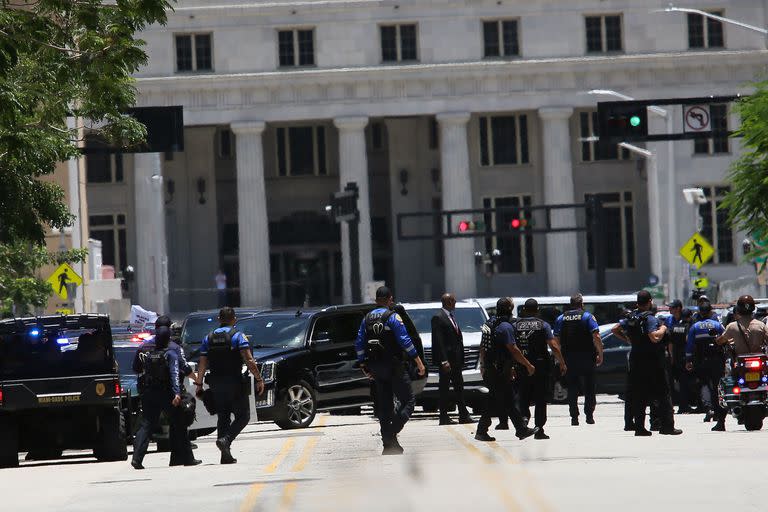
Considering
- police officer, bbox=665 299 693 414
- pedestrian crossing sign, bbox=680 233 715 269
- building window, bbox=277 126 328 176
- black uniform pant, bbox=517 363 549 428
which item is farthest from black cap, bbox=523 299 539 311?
building window, bbox=277 126 328 176

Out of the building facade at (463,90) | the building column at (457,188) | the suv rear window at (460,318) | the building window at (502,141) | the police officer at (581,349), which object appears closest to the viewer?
the police officer at (581,349)

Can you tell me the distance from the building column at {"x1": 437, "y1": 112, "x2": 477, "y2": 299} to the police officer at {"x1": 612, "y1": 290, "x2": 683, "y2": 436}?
5696 centimetres

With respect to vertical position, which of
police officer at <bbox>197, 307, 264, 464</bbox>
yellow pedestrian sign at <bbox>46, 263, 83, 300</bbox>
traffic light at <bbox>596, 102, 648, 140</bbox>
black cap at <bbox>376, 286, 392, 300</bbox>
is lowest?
police officer at <bbox>197, 307, 264, 464</bbox>

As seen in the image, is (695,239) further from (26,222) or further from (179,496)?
(179,496)

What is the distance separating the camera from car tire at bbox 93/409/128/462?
75.9ft

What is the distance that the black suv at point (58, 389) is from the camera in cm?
2284

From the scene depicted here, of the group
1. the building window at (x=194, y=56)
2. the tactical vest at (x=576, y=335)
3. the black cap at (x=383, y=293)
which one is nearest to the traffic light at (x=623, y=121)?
the tactical vest at (x=576, y=335)

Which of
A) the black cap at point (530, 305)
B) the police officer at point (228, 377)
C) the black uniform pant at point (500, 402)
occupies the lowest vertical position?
the black uniform pant at point (500, 402)

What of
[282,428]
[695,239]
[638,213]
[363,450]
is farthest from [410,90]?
[363,450]

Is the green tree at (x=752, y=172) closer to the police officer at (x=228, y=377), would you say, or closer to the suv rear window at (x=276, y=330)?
the suv rear window at (x=276, y=330)

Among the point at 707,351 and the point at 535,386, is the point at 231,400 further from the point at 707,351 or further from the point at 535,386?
the point at 707,351

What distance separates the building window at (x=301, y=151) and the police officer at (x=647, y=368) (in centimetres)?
6475

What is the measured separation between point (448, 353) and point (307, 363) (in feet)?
9.01

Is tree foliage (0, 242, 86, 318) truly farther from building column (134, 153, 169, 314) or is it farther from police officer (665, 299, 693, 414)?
building column (134, 153, 169, 314)
